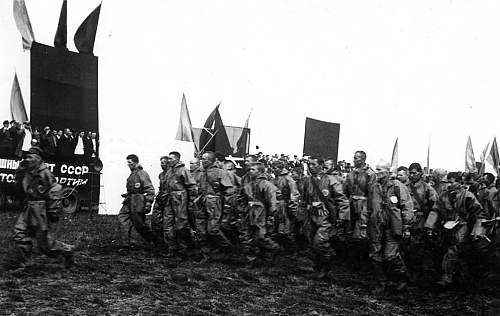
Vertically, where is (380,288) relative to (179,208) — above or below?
below

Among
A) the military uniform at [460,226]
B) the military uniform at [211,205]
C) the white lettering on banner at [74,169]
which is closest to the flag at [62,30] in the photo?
the white lettering on banner at [74,169]

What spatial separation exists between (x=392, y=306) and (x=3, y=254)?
6110mm

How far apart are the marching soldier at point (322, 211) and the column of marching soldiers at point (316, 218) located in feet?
0.06

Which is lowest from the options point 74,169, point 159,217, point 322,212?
point 159,217

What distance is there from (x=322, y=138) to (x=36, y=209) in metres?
16.2

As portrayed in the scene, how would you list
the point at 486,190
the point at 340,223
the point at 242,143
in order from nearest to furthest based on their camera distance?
the point at 340,223, the point at 486,190, the point at 242,143

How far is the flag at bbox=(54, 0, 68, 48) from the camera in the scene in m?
15.9

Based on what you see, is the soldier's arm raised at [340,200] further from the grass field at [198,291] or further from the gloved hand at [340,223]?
the grass field at [198,291]

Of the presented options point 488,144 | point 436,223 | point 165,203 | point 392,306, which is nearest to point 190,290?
point 392,306

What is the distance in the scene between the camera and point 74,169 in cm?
1529

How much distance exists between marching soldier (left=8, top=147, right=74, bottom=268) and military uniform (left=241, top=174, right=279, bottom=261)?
133 inches

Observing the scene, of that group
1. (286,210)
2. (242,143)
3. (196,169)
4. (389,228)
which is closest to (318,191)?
(389,228)

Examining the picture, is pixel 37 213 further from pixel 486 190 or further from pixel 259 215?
pixel 486 190

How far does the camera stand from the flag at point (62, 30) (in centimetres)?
1591
